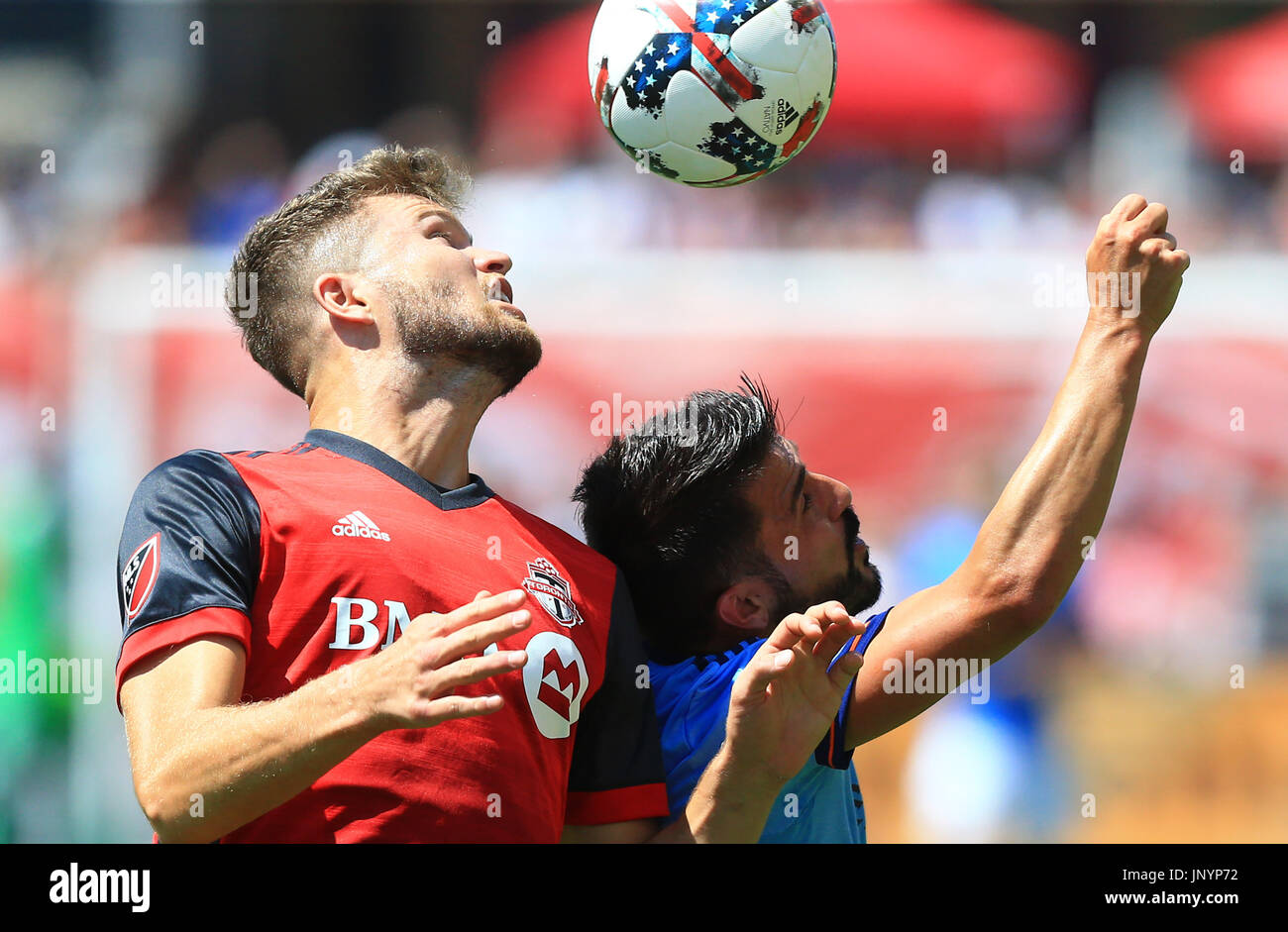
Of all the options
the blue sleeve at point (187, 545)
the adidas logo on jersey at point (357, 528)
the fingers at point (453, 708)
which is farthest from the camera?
the adidas logo on jersey at point (357, 528)

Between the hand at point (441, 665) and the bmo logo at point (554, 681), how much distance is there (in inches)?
25.7

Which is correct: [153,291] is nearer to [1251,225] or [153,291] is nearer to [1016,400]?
[1016,400]

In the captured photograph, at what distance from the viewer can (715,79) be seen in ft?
11.9

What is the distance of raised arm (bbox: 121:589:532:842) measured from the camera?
2.22m

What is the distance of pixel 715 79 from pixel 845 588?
143 centimetres

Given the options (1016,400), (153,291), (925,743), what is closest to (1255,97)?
(1016,400)

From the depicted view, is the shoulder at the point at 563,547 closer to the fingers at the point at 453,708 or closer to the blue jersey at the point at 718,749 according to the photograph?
the blue jersey at the point at 718,749

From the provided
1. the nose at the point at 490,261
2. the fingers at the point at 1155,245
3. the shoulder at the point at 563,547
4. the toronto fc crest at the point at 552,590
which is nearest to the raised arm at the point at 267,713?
the toronto fc crest at the point at 552,590

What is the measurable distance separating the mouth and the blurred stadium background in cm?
446

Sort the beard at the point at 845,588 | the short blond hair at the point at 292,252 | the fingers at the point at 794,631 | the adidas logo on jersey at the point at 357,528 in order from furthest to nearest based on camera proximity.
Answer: the beard at the point at 845,588
the short blond hair at the point at 292,252
the adidas logo on jersey at the point at 357,528
the fingers at the point at 794,631

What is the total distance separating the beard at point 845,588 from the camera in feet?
12.1

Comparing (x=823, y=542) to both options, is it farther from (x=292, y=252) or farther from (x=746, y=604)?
(x=292, y=252)

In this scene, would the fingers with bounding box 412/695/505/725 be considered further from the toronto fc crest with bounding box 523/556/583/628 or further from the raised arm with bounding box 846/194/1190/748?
the raised arm with bounding box 846/194/1190/748

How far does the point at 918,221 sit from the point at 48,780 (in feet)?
21.8
